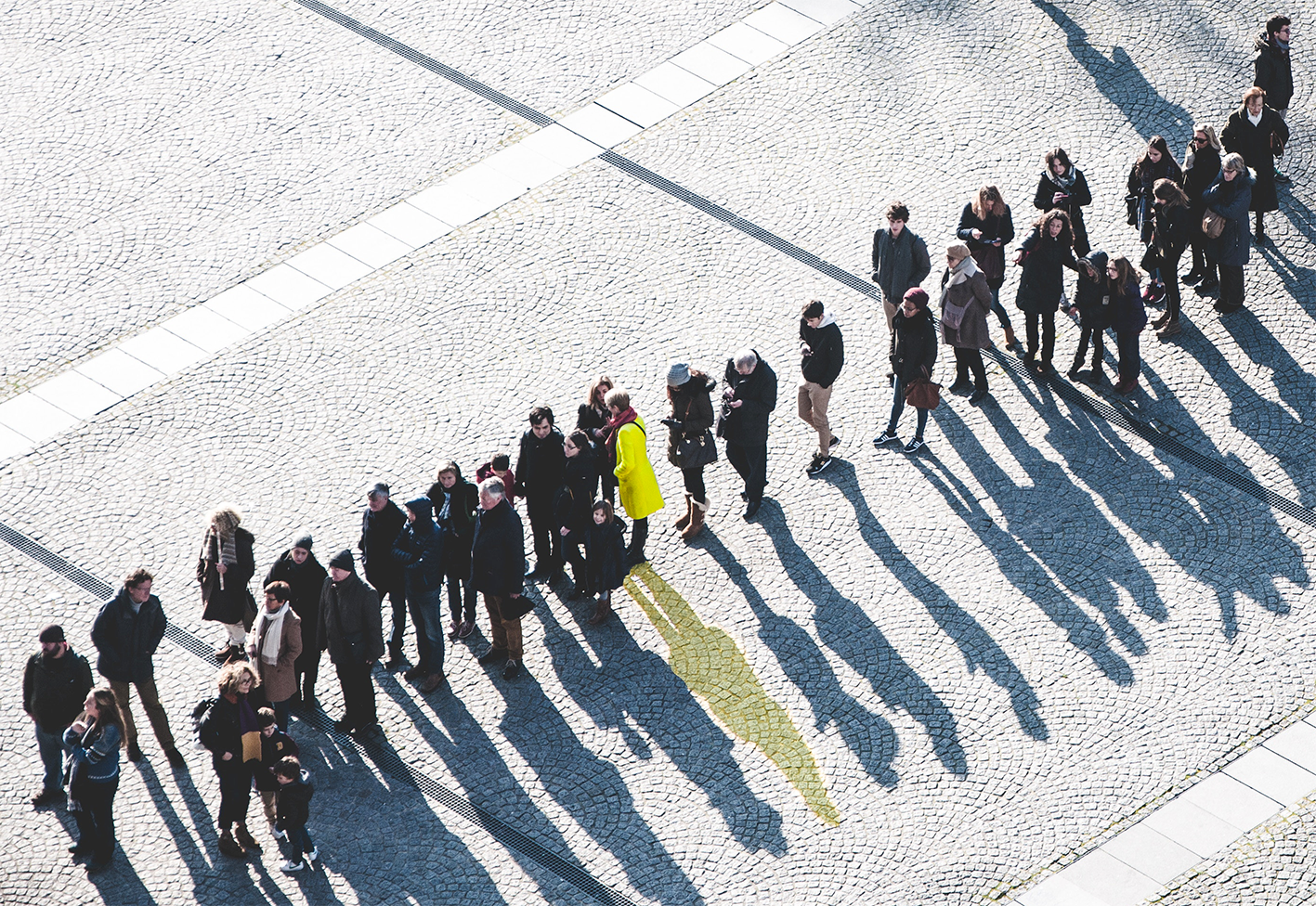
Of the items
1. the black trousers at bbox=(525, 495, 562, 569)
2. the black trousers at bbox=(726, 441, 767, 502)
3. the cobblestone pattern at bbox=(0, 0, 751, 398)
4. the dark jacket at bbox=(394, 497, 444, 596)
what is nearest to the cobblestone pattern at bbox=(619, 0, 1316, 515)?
the cobblestone pattern at bbox=(0, 0, 751, 398)

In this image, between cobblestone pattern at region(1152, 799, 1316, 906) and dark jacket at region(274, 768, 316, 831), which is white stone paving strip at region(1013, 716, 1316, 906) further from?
dark jacket at region(274, 768, 316, 831)

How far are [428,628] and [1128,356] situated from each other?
6201mm

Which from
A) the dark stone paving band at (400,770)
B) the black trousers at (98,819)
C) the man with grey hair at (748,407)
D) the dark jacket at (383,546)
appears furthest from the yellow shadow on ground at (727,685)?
the black trousers at (98,819)

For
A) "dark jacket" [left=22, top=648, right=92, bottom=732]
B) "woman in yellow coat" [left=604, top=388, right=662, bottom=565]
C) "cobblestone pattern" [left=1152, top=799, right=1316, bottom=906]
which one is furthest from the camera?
"woman in yellow coat" [left=604, top=388, right=662, bottom=565]

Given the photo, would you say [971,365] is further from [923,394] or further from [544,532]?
[544,532]

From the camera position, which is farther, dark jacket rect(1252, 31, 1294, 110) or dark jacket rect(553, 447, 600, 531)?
dark jacket rect(1252, 31, 1294, 110)

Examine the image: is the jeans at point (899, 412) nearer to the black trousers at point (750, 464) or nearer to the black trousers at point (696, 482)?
the black trousers at point (750, 464)

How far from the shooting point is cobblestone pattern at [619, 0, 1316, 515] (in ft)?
48.8

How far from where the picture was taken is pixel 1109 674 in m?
12.2

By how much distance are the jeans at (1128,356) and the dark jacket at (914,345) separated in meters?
1.72

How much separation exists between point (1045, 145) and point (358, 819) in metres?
9.61

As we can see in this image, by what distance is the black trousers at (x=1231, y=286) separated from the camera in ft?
49.7

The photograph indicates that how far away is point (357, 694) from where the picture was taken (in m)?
11.7

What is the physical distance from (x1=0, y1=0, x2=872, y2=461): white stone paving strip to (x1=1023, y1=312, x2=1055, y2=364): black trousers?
4748 millimetres
